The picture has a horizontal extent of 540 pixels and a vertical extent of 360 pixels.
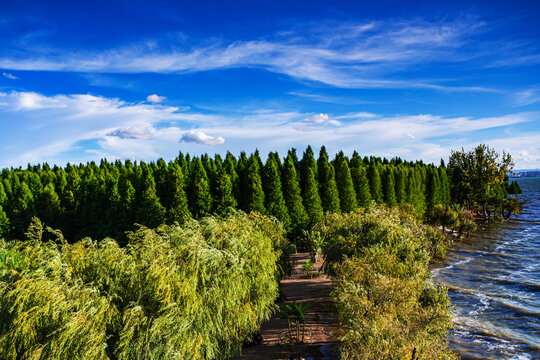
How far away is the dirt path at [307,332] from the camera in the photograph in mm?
20308

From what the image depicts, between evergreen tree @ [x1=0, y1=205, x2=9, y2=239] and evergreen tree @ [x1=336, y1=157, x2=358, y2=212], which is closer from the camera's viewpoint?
evergreen tree @ [x1=0, y1=205, x2=9, y2=239]

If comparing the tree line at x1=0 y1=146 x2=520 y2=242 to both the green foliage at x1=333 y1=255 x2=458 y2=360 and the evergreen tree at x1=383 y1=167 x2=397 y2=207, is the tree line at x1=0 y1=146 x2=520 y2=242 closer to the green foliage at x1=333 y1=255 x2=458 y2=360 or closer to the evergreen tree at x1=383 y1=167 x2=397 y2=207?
the evergreen tree at x1=383 y1=167 x2=397 y2=207

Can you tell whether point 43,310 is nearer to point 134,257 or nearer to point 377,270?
point 134,257

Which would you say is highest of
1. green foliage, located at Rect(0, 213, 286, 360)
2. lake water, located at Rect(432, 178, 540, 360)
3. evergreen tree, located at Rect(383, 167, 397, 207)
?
evergreen tree, located at Rect(383, 167, 397, 207)

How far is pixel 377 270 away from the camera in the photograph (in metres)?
20.5

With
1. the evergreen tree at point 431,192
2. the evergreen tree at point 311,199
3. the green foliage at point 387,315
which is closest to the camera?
the green foliage at point 387,315

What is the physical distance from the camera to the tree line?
1655 inches

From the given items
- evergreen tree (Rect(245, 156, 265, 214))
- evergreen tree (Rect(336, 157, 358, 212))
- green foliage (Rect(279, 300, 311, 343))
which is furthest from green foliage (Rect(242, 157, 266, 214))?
green foliage (Rect(279, 300, 311, 343))

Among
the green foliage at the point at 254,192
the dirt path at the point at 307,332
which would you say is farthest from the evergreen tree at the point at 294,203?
the dirt path at the point at 307,332

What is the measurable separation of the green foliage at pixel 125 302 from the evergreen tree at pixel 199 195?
22.3 metres

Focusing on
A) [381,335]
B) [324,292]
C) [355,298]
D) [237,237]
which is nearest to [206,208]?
[324,292]

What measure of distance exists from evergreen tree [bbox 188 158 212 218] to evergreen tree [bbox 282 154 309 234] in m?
10.5

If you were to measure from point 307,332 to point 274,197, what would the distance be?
2250cm

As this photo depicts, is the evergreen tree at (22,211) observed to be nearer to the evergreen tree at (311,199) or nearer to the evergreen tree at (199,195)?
the evergreen tree at (199,195)
